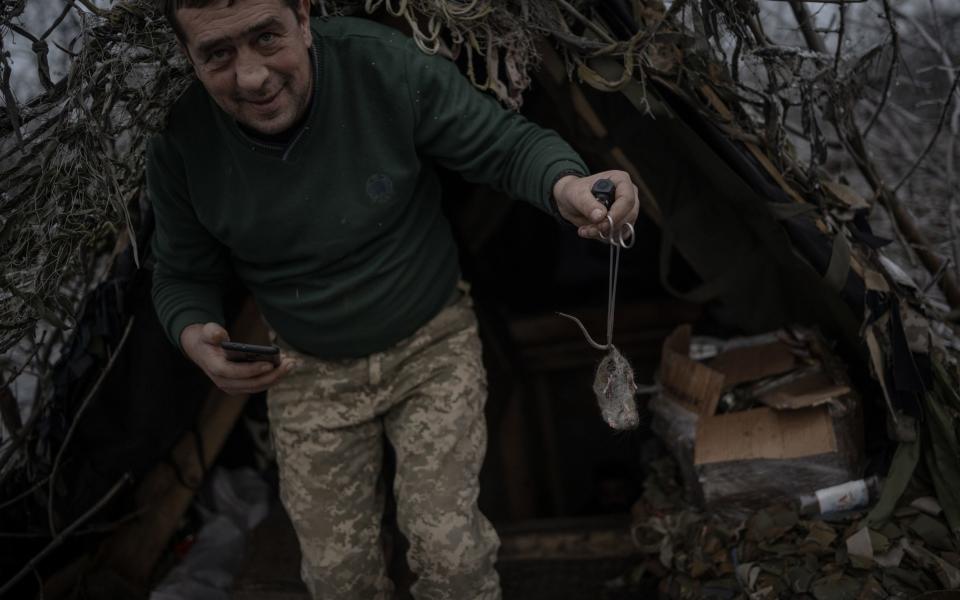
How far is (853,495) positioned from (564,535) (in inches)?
42.6

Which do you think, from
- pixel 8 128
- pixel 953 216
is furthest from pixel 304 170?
pixel 953 216

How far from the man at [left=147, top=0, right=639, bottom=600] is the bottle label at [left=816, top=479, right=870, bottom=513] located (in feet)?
3.38

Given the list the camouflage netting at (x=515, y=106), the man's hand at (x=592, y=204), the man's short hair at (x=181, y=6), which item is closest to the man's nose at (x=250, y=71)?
the man's short hair at (x=181, y=6)

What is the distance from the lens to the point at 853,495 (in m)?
2.45

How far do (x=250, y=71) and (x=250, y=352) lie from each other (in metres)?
0.63

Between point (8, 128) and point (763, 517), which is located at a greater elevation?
point (8, 128)

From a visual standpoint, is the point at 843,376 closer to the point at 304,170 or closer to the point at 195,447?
the point at 304,170

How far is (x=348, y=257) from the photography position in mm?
2131

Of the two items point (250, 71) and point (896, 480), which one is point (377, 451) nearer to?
point (250, 71)

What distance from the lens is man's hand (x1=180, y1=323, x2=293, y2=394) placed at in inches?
77.0

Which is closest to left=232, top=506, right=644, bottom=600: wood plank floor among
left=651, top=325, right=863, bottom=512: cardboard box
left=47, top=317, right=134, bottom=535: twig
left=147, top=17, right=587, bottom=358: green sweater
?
left=651, top=325, right=863, bottom=512: cardboard box

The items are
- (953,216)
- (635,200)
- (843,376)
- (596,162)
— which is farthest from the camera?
(953,216)

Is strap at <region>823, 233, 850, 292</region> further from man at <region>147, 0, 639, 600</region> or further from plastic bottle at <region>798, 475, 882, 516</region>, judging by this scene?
man at <region>147, 0, 639, 600</region>

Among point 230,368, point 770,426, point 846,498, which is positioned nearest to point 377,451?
point 230,368
